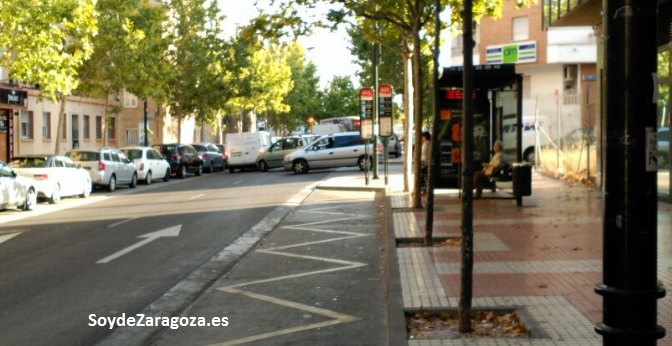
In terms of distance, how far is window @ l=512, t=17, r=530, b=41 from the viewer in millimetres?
52188

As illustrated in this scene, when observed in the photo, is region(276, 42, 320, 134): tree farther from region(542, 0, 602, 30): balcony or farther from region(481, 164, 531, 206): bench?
region(481, 164, 531, 206): bench

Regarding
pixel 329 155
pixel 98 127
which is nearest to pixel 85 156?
pixel 329 155

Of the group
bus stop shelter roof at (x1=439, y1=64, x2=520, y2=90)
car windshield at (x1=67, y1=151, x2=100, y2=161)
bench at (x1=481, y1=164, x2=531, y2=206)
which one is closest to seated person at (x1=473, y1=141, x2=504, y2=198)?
bench at (x1=481, y1=164, x2=531, y2=206)

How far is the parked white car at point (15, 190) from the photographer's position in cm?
2119

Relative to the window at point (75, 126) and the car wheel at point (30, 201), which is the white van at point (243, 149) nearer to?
the window at point (75, 126)

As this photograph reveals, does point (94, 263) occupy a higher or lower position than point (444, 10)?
lower

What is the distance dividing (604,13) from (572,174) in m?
24.2

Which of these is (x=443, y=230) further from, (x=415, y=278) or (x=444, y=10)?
(x=444, y=10)

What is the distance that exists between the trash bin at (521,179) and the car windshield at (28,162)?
1397cm

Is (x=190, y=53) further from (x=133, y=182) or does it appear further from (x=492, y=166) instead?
(x=492, y=166)

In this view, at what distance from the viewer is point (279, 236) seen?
15844 millimetres

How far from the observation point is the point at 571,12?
21016 millimetres

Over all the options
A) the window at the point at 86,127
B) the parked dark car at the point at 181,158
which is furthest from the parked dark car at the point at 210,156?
the window at the point at 86,127

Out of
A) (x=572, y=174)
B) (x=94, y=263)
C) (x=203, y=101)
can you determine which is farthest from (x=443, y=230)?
(x=203, y=101)
